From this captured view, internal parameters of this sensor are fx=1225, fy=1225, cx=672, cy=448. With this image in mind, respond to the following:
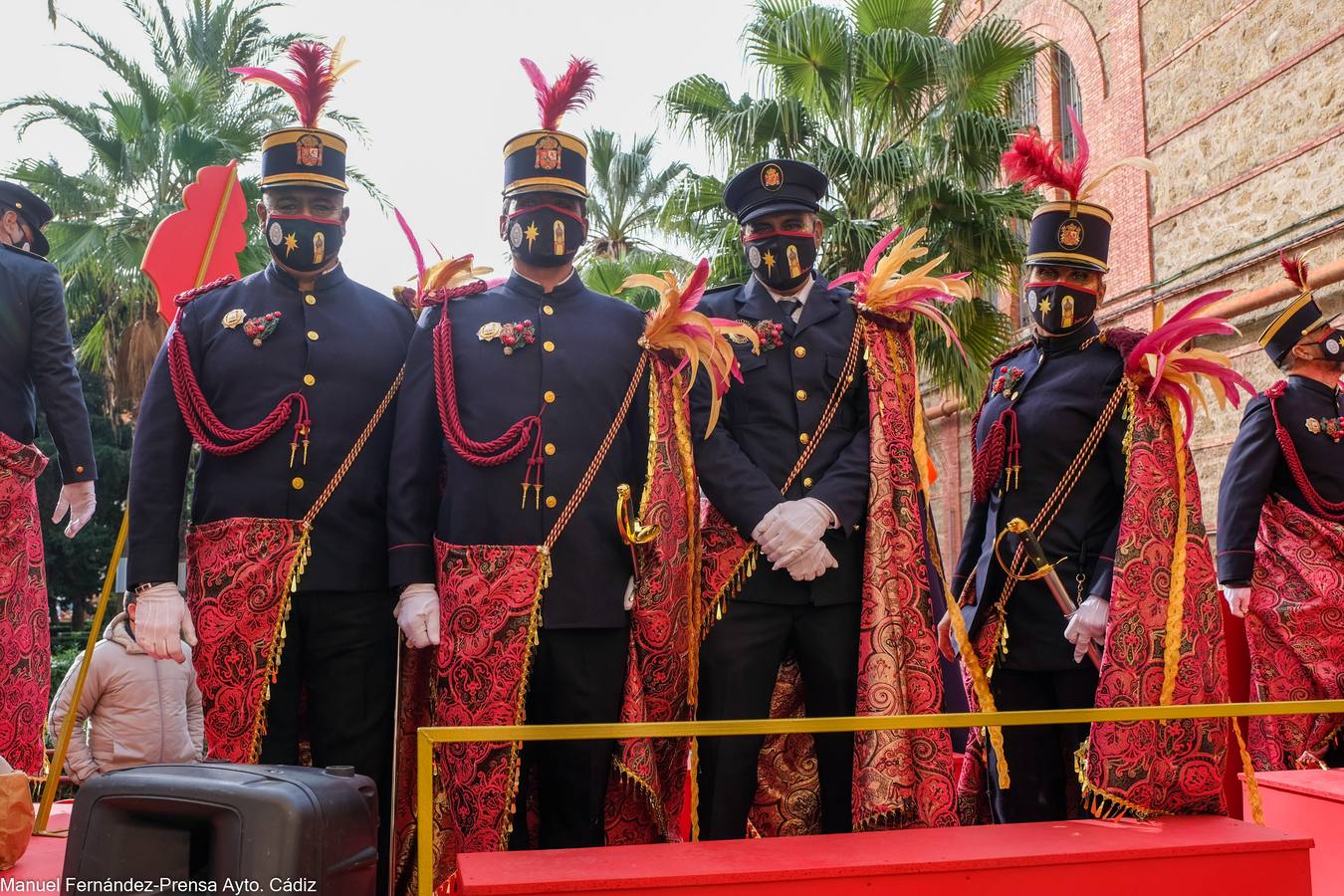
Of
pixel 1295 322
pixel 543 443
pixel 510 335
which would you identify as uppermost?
pixel 1295 322

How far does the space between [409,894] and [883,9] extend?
10096 millimetres

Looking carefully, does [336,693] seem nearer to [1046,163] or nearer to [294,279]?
[294,279]

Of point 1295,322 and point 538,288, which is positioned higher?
point 1295,322

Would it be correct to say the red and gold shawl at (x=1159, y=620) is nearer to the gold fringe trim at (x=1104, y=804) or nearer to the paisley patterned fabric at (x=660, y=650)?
the gold fringe trim at (x=1104, y=804)

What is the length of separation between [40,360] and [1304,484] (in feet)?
17.6

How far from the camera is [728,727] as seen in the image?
2.73 metres

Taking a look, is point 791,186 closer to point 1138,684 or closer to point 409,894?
point 1138,684

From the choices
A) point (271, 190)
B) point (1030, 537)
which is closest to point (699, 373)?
point (1030, 537)

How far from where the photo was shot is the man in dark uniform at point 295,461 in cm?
Result: 338

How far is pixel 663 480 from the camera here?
11.5 feet

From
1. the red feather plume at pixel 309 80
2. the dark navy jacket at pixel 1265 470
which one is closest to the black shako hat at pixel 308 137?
the red feather plume at pixel 309 80

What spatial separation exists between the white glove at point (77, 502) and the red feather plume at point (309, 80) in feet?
5.95

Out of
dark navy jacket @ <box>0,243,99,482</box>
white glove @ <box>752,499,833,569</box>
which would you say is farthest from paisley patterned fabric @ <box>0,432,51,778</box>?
Result: white glove @ <box>752,499,833,569</box>

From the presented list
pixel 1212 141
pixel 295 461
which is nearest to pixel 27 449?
pixel 295 461
